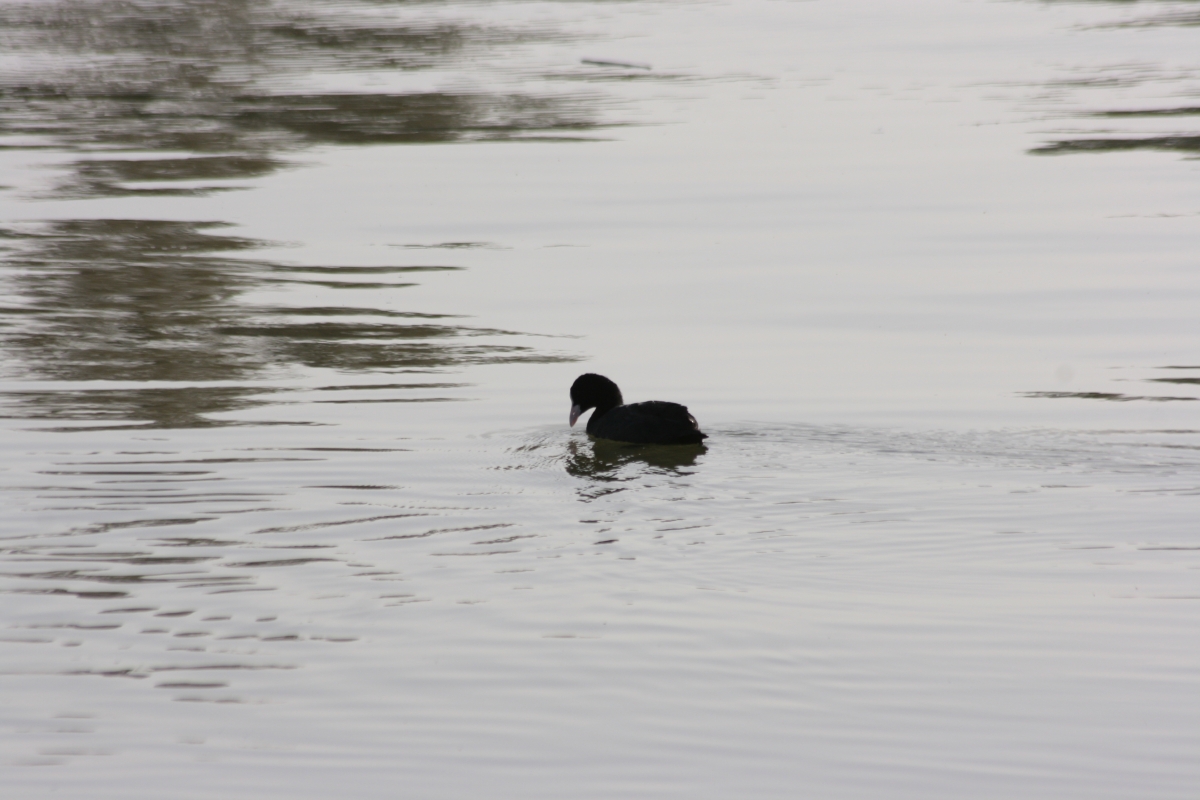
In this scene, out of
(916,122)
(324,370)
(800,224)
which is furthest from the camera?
(916,122)

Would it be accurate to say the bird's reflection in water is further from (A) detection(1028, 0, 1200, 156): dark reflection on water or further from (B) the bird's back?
(A) detection(1028, 0, 1200, 156): dark reflection on water

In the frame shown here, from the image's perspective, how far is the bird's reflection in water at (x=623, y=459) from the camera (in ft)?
33.3

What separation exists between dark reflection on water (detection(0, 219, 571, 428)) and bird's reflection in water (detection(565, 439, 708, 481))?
1.47 meters

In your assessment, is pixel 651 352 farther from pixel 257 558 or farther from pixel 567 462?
pixel 257 558

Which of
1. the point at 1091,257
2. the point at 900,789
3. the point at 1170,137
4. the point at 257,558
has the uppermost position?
the point at 1170,137

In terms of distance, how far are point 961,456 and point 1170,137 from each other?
11509 mm

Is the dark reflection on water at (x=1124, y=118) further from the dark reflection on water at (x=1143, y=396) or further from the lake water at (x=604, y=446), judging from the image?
the dark reflection on water at (x=1143, y=396)

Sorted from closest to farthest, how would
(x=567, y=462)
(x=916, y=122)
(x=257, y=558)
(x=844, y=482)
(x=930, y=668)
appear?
1. (x=930, y=668)
2. (x=257, y=558)
3. (x=844, y=482)
4. (x=567, y=462)
5. (x=916, y=122)

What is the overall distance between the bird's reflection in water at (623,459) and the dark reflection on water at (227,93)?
9.09 meters

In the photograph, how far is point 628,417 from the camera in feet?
35.6

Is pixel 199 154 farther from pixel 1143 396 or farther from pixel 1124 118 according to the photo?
pixel 1143 396

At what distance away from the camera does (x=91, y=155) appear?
20.3 meters

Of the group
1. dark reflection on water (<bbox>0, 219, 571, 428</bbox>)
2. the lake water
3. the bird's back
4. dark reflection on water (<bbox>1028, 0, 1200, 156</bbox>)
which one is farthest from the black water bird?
dark reflection on water (<bbox>1028, 0, 1200, 156</bbox>)

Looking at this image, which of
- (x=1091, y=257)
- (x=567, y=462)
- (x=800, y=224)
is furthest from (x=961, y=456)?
(x=800, y=224)
